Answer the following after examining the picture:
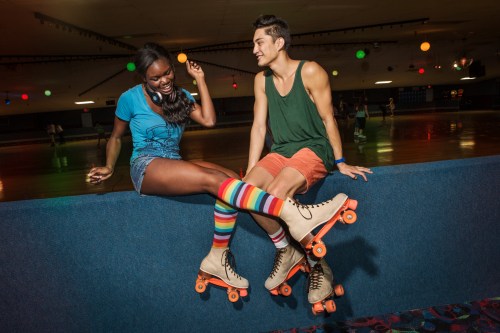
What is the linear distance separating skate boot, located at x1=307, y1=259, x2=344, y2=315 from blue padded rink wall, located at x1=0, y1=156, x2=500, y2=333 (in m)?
0.20

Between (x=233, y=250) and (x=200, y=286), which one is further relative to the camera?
(x=233, y=250)

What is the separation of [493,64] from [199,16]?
19.1m

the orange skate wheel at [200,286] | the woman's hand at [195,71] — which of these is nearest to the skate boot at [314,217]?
the orange skate wheel at [200,286]

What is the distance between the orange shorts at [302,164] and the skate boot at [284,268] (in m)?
0.30

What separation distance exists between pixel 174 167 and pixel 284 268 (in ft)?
2.32

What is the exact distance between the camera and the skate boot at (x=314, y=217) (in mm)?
1533

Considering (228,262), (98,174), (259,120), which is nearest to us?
(228,262)

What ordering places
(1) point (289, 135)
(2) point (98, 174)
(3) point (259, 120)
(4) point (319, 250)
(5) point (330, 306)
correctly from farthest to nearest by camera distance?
(3) point (259, 120) → (1) point (289, 135) → (2) point (98, 174) → (5) point (330, 306) → (4) point (319, 250)

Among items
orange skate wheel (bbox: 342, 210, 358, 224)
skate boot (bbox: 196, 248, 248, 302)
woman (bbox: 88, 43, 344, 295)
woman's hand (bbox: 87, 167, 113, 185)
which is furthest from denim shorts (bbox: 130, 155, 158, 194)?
orange skate wheel (bbox: 342, 210, 358, 224)

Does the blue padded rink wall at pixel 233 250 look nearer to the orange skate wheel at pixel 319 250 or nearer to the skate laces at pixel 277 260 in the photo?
the skate laces at pixel 277 260

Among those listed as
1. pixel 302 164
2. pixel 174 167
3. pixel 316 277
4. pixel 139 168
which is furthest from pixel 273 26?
pixel 316 277

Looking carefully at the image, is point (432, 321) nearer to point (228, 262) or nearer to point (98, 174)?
point (228, 262)

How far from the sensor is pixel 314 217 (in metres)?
1.56

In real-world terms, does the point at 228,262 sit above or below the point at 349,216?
below
